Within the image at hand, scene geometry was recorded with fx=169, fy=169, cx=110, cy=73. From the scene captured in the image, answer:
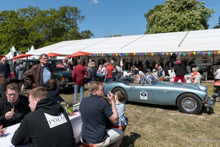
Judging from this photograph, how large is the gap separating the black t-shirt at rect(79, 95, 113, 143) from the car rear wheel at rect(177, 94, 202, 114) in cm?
380

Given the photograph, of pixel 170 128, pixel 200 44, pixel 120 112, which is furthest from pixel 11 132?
pixel 200 44

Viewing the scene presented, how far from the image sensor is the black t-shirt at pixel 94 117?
2533mm

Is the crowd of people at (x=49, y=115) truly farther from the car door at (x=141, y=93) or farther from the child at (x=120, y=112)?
the car door at (x=141, y=93)

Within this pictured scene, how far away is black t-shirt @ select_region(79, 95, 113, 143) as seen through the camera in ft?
8.31

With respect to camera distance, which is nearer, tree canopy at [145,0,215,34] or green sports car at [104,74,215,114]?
green sports car at [104,74,215,114]

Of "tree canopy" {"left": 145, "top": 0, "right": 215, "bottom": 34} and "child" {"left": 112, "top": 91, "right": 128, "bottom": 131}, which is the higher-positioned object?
"tree canopy" {"left": 145, "top": 0, "right": 215, "bottom": 34}

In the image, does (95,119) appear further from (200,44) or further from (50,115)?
(200,44)

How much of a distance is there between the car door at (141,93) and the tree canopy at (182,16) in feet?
75.8

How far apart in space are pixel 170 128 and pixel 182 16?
2600 centimetres

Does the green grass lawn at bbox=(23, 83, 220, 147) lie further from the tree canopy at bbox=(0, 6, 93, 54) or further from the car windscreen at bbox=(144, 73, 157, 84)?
the tree canopy at bbox=(0, 6, 93, 54)

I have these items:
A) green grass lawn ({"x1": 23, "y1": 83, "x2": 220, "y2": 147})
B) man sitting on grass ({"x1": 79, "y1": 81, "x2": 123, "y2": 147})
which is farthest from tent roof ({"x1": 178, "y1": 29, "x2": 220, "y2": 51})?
man sitting on grass ({"x1": 79, "y1": 81, "x2": 123, "y2": 147})

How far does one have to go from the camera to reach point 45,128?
69.1 inches

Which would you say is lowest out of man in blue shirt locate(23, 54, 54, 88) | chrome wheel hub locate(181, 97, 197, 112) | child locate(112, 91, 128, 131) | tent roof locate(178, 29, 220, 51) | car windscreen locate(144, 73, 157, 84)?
chrome wheel hub locate(181, 97, 197, 112)

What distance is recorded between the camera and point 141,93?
6230mm
